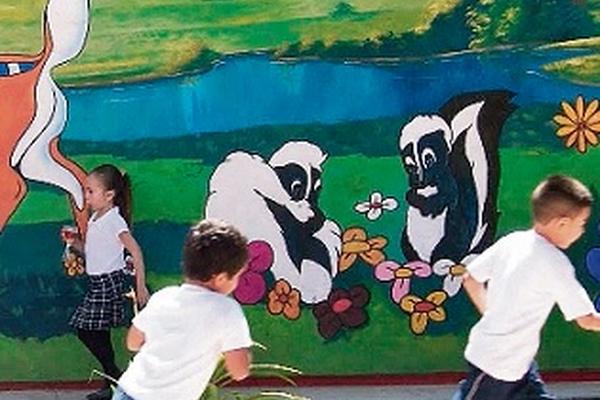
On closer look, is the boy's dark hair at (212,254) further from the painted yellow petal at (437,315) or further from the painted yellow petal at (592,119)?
the painted yellow petal at (592,119)

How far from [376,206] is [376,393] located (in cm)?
101

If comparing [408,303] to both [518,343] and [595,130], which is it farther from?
[518,343]

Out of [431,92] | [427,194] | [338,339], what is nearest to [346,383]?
[338,339]

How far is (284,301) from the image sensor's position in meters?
7.29

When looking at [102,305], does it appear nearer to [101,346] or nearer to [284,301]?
[101,346]

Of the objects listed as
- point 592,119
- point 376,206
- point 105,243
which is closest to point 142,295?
point 105,243

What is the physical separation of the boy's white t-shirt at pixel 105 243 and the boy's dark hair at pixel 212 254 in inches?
93.4

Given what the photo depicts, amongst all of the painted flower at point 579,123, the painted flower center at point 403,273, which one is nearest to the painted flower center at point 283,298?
the painted flower center at point 403,273

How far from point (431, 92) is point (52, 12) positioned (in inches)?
81.7

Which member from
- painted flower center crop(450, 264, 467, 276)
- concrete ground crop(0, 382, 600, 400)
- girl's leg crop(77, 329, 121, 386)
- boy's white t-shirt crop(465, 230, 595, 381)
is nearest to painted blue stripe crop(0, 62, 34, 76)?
girl's leg crop(77, 329, 121, 386)

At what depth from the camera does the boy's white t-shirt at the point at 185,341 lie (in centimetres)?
461

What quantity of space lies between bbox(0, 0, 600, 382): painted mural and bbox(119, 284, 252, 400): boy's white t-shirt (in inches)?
101

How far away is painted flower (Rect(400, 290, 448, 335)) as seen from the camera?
730 cm

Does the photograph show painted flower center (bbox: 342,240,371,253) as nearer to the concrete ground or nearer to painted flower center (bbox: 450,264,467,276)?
painted flower center (bbox: 450,264,467,276)
